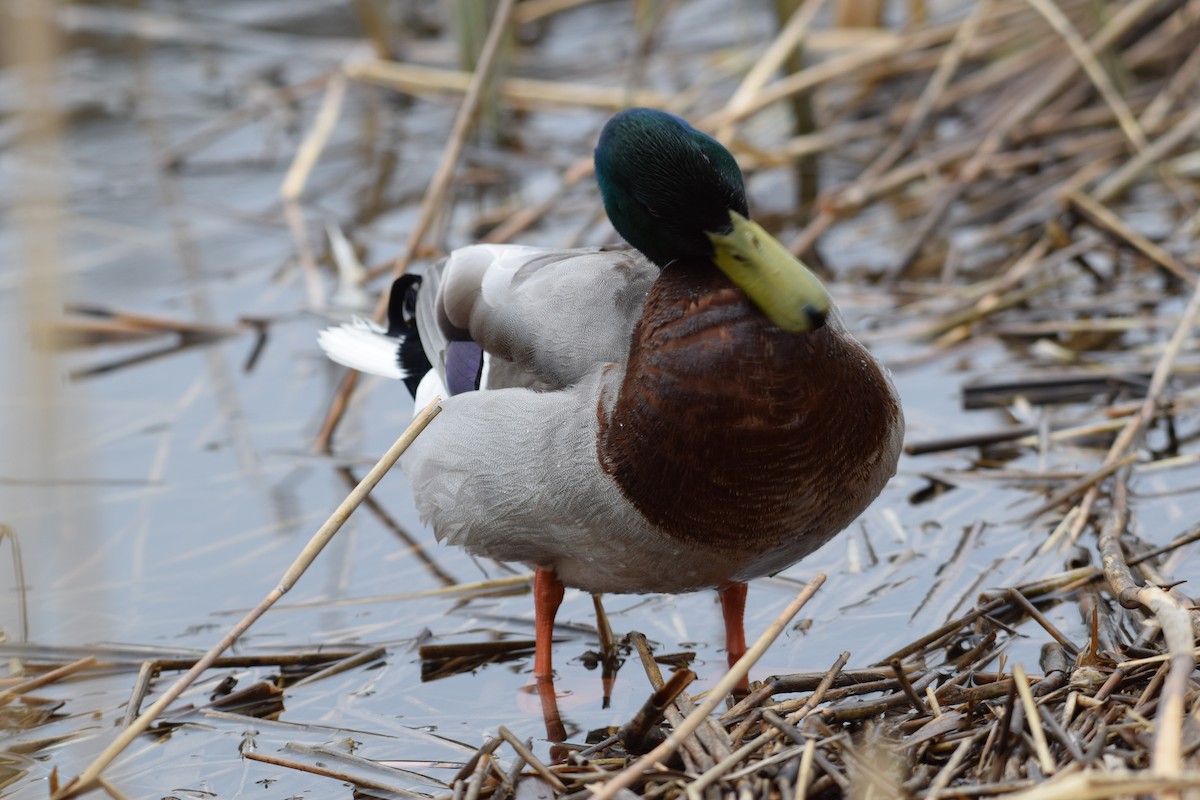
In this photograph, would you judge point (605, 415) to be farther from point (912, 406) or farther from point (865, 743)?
point (912, 406)

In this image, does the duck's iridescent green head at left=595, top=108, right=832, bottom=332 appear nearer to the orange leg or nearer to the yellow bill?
the yellow bill

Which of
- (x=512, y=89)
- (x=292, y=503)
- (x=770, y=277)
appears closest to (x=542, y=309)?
(x=770, y=277)

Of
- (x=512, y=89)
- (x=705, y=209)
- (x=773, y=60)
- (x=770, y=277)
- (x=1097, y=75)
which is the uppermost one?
(x=512, y=89)

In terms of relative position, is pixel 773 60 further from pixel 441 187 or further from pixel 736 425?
pixel 736 425

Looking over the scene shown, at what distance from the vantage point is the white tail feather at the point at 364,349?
427 cm

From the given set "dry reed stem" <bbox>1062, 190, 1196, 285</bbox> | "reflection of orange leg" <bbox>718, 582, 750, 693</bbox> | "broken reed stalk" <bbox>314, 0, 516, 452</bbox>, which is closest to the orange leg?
"reflection of orange leg" <bbox>718, 582, 750, 693</bbox>

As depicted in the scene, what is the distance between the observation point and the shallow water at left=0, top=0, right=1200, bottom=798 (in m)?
3.44

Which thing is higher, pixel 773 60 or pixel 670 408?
pixel 773 60

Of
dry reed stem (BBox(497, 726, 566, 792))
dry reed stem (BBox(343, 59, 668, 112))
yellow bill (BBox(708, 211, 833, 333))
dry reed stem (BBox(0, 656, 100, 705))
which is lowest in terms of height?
dry reed stem (BBox(497, 726, 566, 792))

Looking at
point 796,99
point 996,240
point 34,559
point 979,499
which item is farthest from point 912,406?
point 34,559

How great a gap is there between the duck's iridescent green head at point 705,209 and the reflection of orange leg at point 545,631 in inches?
36.1

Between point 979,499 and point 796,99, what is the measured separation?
9.67ft

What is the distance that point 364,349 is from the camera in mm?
4348

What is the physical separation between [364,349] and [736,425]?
1692mm
